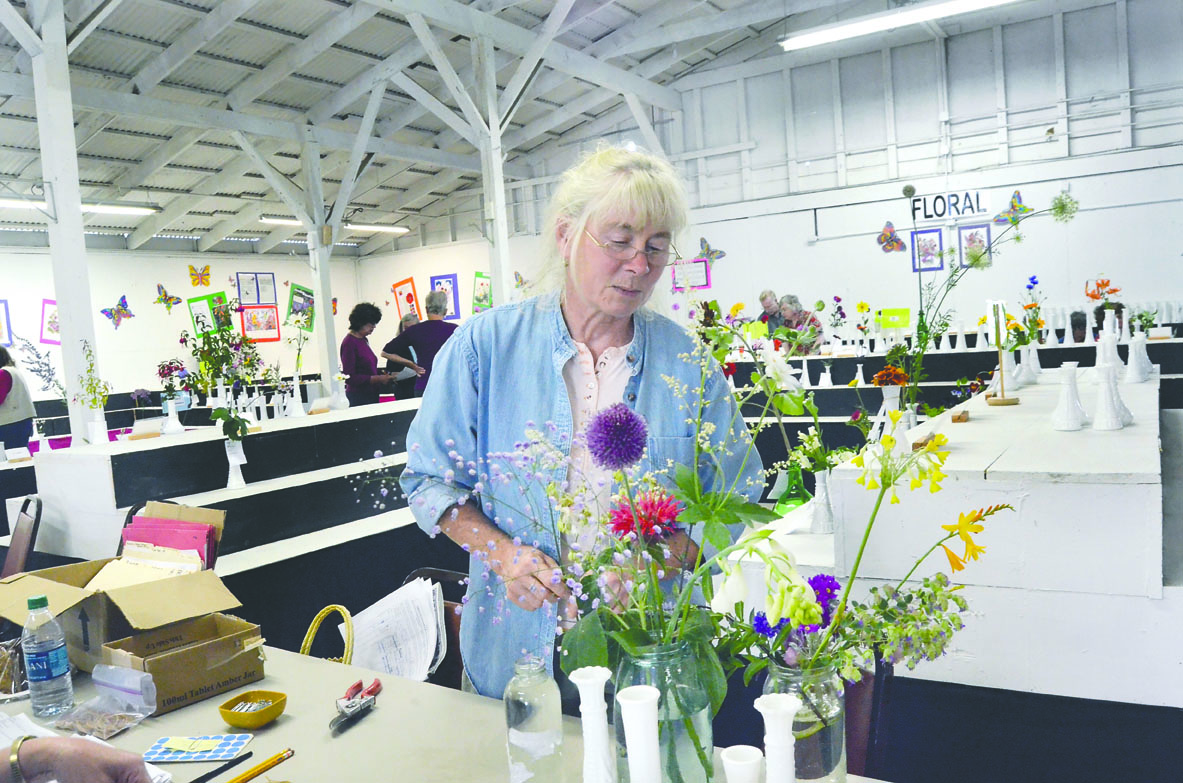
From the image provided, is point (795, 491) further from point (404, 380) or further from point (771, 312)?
point (771, 312)

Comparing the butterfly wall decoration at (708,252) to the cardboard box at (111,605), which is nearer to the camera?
the cardboard box at (111,605)

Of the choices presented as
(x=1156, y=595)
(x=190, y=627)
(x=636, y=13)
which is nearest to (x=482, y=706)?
(x=190, y=627)

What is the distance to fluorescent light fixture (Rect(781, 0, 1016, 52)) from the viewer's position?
7.52 m

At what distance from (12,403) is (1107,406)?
5946 millimetres

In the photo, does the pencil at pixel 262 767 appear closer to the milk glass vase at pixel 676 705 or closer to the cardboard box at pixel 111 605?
the cardboard box at pixel 111 605

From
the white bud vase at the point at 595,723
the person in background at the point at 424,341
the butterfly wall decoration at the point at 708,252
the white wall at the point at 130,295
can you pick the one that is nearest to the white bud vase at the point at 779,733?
the white bud vase at the point at 595,723

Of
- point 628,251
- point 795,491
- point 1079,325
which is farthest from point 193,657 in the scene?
point 1079,325

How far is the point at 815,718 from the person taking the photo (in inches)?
29.5

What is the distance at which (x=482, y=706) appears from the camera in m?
1.35

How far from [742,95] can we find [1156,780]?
11.0 meters

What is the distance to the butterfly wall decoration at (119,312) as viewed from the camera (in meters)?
12.8

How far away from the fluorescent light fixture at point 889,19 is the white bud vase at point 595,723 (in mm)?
8049

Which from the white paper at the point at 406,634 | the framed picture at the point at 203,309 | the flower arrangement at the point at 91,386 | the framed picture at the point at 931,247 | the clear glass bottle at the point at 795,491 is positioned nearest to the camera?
the white paper at the point at 406,634

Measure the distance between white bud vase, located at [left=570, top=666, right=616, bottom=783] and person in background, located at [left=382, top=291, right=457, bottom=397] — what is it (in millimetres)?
5275
